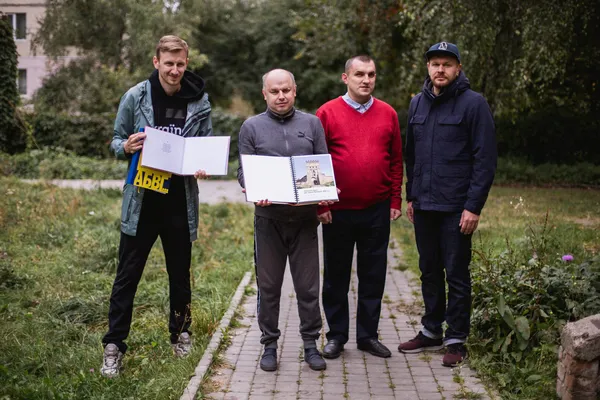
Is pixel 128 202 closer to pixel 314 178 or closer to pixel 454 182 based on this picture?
pixel 314 178

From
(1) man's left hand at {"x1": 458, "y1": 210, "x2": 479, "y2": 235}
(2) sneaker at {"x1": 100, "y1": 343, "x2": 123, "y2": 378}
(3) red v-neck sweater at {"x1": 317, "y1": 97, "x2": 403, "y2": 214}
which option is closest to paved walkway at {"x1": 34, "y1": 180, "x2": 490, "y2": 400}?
(2) sneaker at {"x1": 100, "y1": 343, "x2": 123, "y2": 378}

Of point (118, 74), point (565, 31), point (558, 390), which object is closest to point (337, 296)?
point (558, 390)

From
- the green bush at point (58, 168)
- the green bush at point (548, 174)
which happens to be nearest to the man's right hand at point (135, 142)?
the green bush at point (58, 168)

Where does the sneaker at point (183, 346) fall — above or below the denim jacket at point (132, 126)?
below

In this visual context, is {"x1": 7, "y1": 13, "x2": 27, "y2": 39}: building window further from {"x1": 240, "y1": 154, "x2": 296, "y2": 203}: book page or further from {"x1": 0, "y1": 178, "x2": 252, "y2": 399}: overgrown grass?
{"x1": 240, "y1": 154, "x2": 296, "y2": 203}: book page

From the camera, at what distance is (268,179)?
16.6 ft

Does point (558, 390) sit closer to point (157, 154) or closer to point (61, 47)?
point (157, 154)

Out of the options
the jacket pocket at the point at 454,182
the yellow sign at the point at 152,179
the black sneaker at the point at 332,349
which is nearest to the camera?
the yellow sign at the point at 152,179

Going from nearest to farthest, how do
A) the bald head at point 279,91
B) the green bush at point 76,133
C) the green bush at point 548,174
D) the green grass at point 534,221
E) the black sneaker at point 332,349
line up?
the bald head at point 279,91, the black sneaker at point 332,349, the green grass at point 534,221, the green bush at point 548,174, the green bush at point 76,133

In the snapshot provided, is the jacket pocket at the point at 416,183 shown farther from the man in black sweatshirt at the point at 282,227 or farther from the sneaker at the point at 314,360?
the sneaker at the point at 314,360

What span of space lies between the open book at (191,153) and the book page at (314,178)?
53 cm

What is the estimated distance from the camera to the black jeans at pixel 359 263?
221 inches

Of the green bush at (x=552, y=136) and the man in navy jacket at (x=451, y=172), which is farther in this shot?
the green bush at (x=552, y=136)

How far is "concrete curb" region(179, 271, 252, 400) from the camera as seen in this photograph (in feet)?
15.7
